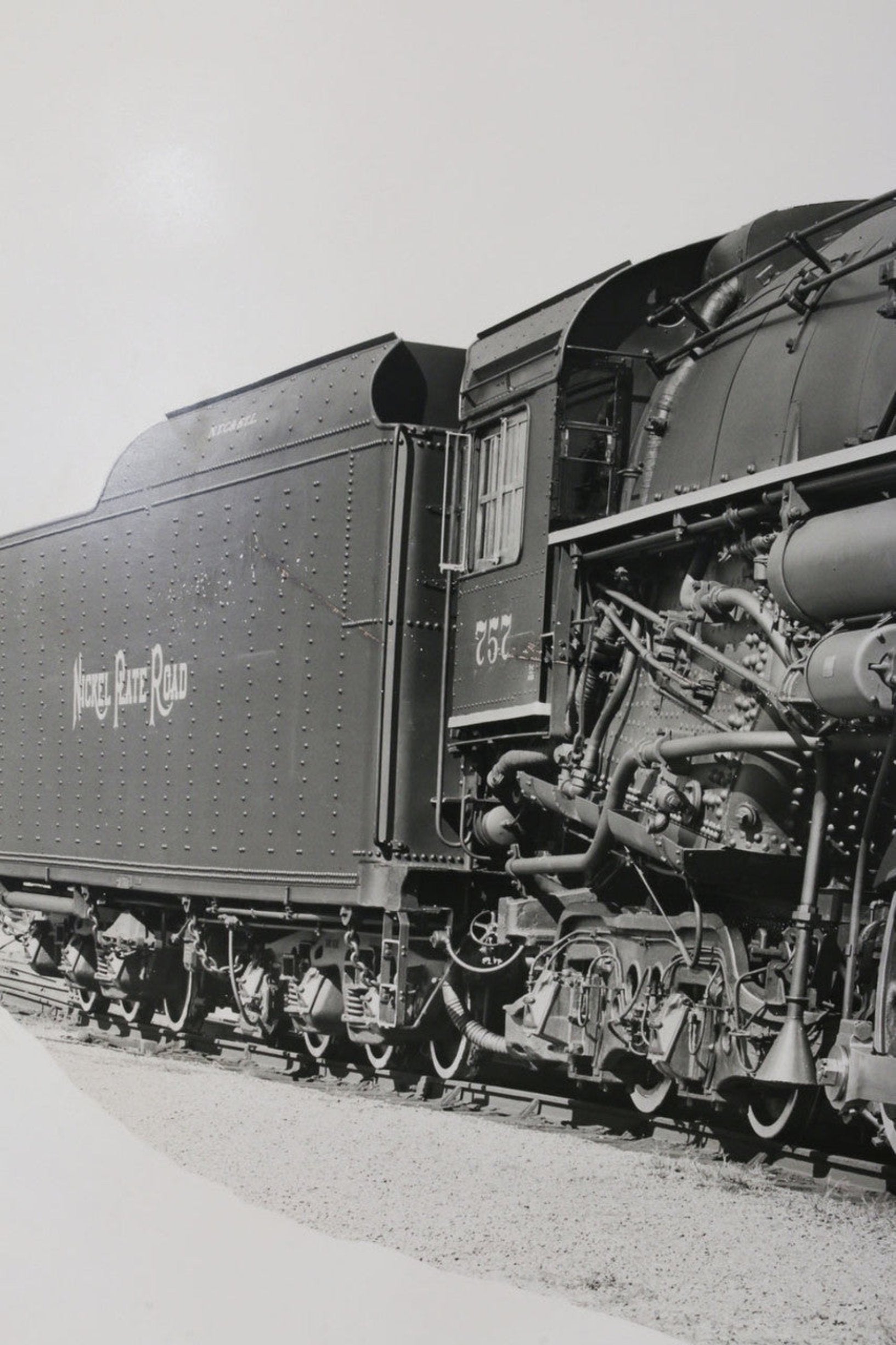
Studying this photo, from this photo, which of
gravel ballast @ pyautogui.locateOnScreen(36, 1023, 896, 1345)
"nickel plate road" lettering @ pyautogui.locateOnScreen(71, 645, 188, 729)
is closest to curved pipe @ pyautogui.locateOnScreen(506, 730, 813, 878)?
gravel ballast @ pyautogui.locateOnScreen(36, 1023, 896, 1345)

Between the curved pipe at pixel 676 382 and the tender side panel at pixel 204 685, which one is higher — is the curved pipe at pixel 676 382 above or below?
above

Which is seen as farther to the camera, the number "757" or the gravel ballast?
the number "757"

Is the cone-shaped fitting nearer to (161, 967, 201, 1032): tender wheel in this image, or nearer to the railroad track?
the railroad track

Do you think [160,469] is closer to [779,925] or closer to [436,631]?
[436,631]

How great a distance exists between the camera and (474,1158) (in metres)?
6.76

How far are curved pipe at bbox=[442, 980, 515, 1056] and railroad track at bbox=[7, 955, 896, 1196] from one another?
→ 34cm

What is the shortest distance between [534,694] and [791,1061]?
2555 millimetres

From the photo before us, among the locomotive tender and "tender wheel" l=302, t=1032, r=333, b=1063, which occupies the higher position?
the locomotive tender

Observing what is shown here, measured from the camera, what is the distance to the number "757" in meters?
8.06

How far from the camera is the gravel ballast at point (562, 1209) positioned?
4.77m

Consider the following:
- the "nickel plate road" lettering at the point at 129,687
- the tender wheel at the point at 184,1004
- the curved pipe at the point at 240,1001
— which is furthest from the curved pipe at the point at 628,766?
the tender wheel at the point at 184,1004

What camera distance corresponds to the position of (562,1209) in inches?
230

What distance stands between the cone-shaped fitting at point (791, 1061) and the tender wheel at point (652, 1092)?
158cm

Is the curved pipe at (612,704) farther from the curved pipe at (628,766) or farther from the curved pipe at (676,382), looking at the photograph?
the curved pipe at (676,382)
